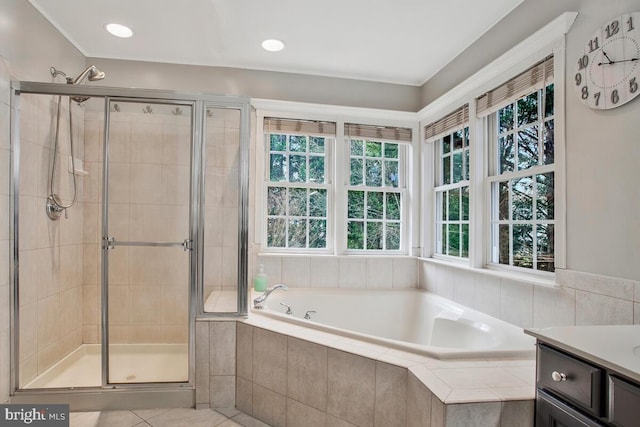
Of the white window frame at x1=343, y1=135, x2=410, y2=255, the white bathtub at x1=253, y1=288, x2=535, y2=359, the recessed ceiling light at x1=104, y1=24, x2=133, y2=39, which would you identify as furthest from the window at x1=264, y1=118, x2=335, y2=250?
the recessed ceiling light at x1=104, y1=24, x2=133, y2=39

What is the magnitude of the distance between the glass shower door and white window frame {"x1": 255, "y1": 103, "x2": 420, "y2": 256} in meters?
0.82

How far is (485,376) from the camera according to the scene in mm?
1522

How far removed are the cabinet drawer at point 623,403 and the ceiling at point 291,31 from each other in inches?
83.5

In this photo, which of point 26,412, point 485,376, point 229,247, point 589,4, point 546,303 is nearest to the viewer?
point 485,376

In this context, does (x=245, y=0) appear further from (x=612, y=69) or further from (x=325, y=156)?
(x=612, y=69)

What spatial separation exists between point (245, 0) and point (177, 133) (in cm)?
96

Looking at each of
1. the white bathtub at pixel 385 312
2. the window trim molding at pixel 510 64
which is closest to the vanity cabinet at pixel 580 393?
the white bathtub at pixel 385 312

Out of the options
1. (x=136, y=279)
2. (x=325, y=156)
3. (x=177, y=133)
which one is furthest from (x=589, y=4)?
(x=136, y=279)

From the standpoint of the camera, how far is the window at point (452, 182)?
9.38 feet

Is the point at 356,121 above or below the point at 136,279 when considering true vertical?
above

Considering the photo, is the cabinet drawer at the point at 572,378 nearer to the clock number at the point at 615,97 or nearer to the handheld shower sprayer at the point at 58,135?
the clock number at the point at 615,97

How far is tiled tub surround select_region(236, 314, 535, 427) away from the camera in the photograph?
1320 millimetres

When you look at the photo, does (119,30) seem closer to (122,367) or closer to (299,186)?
(299,186)

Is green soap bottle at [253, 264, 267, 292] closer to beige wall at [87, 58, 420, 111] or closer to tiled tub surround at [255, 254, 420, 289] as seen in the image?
tiled tub surround at [255, 254, 420, 289]
